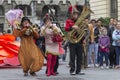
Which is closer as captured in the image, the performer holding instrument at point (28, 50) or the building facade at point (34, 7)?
the performer holding instrument at point (28, 50)

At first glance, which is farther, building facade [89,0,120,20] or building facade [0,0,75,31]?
building facade [0,0,75,31]

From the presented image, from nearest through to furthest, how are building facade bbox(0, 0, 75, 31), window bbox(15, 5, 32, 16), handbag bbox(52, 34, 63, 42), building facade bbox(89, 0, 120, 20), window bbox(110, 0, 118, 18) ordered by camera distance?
handbag bbox(52, 34, 63, 42), building facade bbox(89, 0, 120, 20), window bbox(110, 0, 118, 18), building facade bbox(0, 0, 75, 31), window bbox(15, 5, 32, 16)

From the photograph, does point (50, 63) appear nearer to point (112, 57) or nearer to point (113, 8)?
point (112, 57)

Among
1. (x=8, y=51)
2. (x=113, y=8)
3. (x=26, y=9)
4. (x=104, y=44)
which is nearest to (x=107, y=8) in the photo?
(x=113, y=8)

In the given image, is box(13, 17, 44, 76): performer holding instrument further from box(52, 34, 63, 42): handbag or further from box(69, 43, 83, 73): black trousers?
box(69, 43, 83, 73): black trousers

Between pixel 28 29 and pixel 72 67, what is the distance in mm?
1771

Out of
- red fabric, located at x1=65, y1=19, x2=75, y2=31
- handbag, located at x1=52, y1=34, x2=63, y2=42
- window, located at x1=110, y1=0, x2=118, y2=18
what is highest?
window, located at x1=110, y1=0, x2=118, y2=18

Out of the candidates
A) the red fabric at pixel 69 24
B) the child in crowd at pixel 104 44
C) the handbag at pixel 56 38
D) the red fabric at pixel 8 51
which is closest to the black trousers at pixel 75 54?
the handbag at pixel 56 38

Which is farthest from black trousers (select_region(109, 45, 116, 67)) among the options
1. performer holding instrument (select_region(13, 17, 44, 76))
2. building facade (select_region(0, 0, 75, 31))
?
building facade (select_region(0, 0, 75, 31))

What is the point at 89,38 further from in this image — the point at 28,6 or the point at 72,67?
the point at 28,6

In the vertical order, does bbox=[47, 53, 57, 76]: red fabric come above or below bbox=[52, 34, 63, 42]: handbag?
below

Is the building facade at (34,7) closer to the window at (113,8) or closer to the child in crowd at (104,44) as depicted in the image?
the window at (113,8)

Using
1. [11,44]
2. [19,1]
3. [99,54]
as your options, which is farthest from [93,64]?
[19,1]

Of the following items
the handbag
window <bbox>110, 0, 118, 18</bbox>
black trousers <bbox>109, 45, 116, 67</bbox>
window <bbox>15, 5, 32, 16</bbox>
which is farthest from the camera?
window <bbox>15, 5, 32, 16</bbox>
